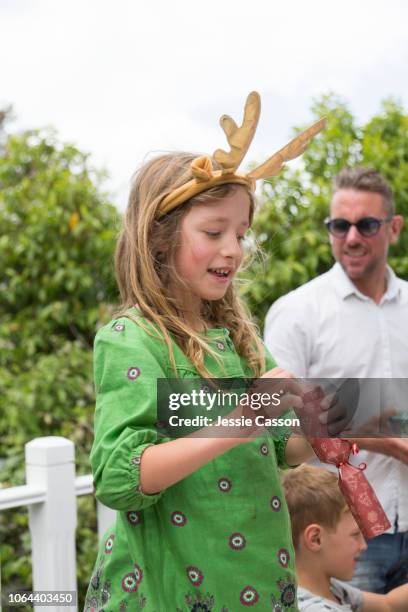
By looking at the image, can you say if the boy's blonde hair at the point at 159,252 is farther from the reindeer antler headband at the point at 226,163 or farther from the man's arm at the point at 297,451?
the man's arm at the point at 297,451

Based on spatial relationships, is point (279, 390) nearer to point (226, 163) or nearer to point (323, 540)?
point (226, 163)

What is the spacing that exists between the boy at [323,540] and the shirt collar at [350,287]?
0.92m

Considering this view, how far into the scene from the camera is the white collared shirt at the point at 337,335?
3072 millimetres

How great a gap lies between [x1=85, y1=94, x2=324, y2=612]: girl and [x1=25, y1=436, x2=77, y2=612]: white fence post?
38.8 inches

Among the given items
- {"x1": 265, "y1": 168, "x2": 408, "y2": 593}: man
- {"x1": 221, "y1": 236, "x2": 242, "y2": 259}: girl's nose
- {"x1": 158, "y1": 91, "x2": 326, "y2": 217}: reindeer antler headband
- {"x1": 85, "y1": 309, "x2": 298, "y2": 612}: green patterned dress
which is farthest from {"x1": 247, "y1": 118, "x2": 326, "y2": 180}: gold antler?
{"x1": 265, "y1": 168, "x2": 408, "y2": 593}: man

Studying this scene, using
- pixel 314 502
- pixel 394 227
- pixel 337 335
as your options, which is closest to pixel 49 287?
pixel 394 227

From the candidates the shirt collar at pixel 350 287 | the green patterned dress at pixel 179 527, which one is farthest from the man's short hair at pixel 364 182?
the green patterned dress at pixel 179 527

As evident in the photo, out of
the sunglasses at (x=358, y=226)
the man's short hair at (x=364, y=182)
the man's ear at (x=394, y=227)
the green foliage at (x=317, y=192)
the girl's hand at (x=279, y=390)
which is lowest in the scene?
the girl's hand at (x=279, y=390)

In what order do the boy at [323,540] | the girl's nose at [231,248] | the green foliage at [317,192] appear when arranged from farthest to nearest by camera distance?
the green foliage at [317,192], the boy at [323,540], the girl's nose at [231,248]

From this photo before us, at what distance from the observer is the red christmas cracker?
1.60 meters

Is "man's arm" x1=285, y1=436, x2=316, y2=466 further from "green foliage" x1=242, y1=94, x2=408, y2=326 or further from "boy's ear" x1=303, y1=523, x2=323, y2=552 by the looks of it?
"green foliage" x1=242, y1=94, x2=408, y2=326

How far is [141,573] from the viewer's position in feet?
5.37

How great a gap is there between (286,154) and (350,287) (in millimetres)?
1455

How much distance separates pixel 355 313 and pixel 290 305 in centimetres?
23
